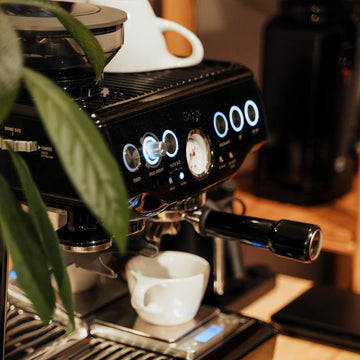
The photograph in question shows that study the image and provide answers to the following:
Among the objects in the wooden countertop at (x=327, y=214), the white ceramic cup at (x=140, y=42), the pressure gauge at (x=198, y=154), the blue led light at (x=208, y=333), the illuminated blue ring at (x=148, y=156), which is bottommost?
the wooden countertop at (x=327, y=214)

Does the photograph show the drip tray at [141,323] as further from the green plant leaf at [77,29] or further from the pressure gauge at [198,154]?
the green plant leaf at [77,29]

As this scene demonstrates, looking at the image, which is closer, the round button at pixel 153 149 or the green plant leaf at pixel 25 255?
the green plant leaf at pixel 25 255

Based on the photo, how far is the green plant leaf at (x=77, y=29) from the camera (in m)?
0.45

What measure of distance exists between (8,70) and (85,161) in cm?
6

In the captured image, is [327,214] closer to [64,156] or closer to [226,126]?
[226,126]

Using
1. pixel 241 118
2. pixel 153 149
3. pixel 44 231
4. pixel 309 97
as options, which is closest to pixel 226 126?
pixel 241 118

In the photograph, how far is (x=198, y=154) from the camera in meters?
0.74

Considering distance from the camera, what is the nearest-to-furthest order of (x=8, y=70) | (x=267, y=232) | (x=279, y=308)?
(x=8, y=70), (x=267, y=232), (x=279, y=308)

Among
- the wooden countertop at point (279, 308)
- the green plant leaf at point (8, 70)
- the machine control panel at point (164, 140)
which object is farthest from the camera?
the wooden countertop at point (279, 308)

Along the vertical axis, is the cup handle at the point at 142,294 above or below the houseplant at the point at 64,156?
below

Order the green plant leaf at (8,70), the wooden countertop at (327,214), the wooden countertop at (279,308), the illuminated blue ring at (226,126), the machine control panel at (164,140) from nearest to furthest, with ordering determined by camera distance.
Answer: the green plant leaf at (8,70), the machine control panel at (164,140), the illuminated blue ring at (226,126), the wooden countertop at (279,308), the wooden countertop at (327,214)

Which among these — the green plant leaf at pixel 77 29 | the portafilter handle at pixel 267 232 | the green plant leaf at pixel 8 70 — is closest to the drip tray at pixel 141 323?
the portafilter handle at pixel 267 232

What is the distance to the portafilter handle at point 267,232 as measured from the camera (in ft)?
2.42

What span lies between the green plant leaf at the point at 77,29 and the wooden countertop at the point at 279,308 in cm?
58
